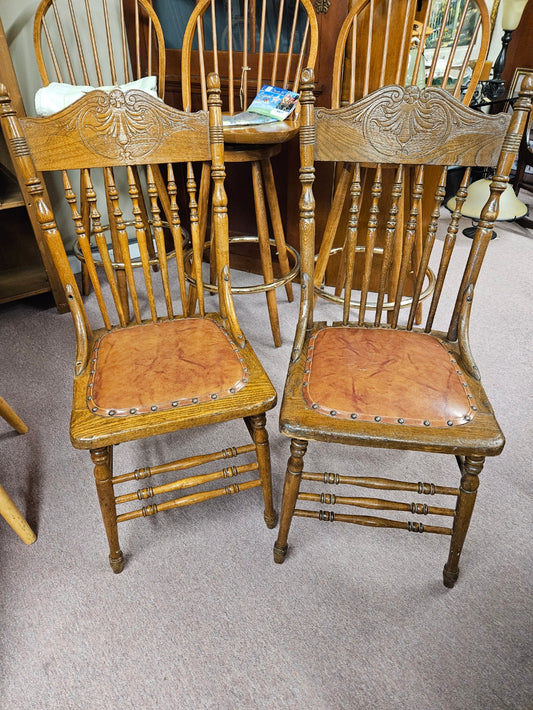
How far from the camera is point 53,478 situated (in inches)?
61.4

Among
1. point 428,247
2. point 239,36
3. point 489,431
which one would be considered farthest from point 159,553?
point 239,36

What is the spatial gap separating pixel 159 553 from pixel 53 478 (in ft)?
1.62

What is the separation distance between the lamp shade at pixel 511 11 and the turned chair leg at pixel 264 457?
3.59 meters

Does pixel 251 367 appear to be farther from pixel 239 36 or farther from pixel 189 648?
pixel 239 36

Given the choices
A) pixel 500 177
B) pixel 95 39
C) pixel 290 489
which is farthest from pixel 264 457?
pixel 95 39

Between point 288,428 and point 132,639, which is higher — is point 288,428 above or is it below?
above

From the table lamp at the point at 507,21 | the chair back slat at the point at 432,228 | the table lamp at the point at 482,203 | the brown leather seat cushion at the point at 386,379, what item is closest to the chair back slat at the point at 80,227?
the brown leather seat cushion at the point at 386,379

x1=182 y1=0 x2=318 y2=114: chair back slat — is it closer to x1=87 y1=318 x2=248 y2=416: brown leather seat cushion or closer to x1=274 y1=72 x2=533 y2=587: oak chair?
x1=274 y1=72 x2=533 y2=587: oak chair

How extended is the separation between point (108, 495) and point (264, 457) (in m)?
0.41

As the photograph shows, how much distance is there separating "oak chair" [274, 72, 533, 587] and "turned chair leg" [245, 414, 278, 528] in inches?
4.1

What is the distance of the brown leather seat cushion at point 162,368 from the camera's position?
1087 millimetres

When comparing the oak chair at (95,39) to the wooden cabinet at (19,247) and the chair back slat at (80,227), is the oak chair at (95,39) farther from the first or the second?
the chair back slat at (80,227)

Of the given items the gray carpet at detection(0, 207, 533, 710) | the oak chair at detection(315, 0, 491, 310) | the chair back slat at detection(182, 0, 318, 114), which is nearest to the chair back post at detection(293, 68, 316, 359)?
the oak chair at detection(315, 0, 491, 310)

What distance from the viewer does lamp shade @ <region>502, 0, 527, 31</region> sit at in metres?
3.10
